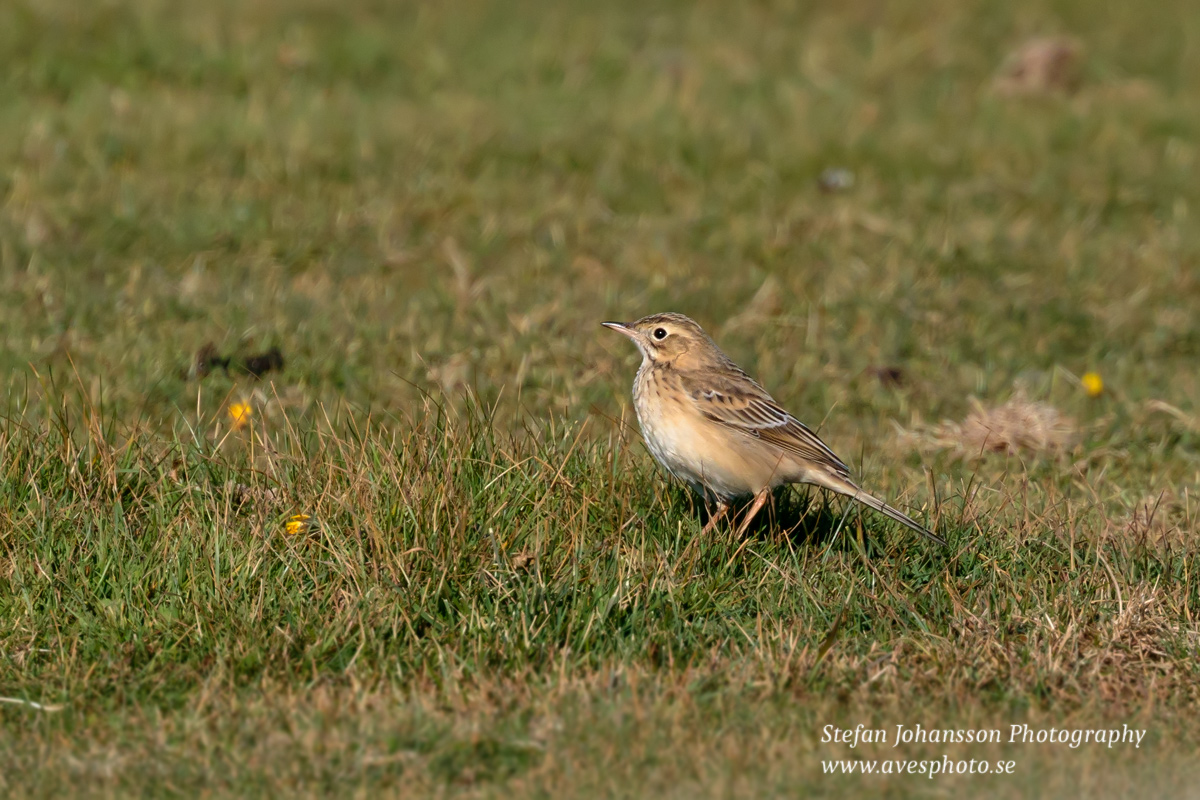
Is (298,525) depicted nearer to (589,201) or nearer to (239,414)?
(239,414)

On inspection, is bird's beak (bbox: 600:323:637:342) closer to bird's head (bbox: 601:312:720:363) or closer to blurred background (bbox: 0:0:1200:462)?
bird's head (bbox: 601:312:720:363)

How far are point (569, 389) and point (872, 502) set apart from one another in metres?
2.59

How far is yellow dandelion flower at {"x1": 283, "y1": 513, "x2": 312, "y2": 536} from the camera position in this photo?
20.0ft

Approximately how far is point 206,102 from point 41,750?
810 centimetres

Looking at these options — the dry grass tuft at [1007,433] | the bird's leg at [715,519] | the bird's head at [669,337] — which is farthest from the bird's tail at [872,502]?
the dry grass tuft at [1007,433]

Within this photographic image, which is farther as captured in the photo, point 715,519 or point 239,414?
point 239,414

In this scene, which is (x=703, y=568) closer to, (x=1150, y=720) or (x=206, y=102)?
(x=1150, y=720)

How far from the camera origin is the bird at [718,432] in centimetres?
634

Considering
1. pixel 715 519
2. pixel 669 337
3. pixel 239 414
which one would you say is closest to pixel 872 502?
pixel 715 519

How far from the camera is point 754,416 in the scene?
6.66m

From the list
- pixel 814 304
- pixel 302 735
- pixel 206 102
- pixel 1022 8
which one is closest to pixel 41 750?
pixel 302 735

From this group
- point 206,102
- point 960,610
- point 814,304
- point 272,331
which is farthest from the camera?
point 206,102

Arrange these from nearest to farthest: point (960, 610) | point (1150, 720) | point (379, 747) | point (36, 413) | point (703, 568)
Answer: point (379, 747) < point (1150, 720) < point (960, 610) < point (703, 568) < point (36, 413)

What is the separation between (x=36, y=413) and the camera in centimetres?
779
